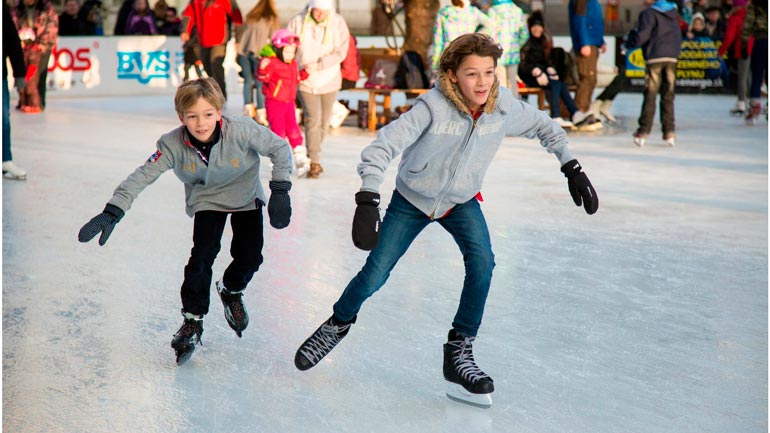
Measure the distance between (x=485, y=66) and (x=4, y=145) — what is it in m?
5.11

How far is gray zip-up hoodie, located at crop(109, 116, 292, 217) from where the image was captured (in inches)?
120

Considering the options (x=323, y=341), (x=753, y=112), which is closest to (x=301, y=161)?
(x=323, y=341)

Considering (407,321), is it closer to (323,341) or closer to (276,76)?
(323,341)

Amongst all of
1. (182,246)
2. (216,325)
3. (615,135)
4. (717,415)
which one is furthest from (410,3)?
(717,415)

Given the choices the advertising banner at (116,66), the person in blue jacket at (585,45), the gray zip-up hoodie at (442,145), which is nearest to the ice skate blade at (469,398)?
the gray zip-up hoodie at (442,145)

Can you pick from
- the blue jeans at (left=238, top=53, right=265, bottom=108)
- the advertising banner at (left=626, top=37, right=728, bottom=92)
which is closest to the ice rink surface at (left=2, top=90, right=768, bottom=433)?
the blue jeans at (left=238, top=53, right=265, bottom=108)

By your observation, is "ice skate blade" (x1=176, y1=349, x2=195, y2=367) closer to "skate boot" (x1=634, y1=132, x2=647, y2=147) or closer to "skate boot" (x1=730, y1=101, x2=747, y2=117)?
"skate boot" (x1=634, y1=132, x2=647, y2=147)

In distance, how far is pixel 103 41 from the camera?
15539 mm

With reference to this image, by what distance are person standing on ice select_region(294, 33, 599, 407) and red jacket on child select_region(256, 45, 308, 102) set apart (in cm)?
399

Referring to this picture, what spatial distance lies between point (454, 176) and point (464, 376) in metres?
0.53

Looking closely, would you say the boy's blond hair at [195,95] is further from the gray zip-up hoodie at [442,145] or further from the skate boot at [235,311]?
the skate boot at [235,311]

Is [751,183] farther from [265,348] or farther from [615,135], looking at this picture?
[265,348]

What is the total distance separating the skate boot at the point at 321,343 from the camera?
118 inches

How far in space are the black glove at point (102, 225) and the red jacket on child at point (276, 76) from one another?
3.90 metres
